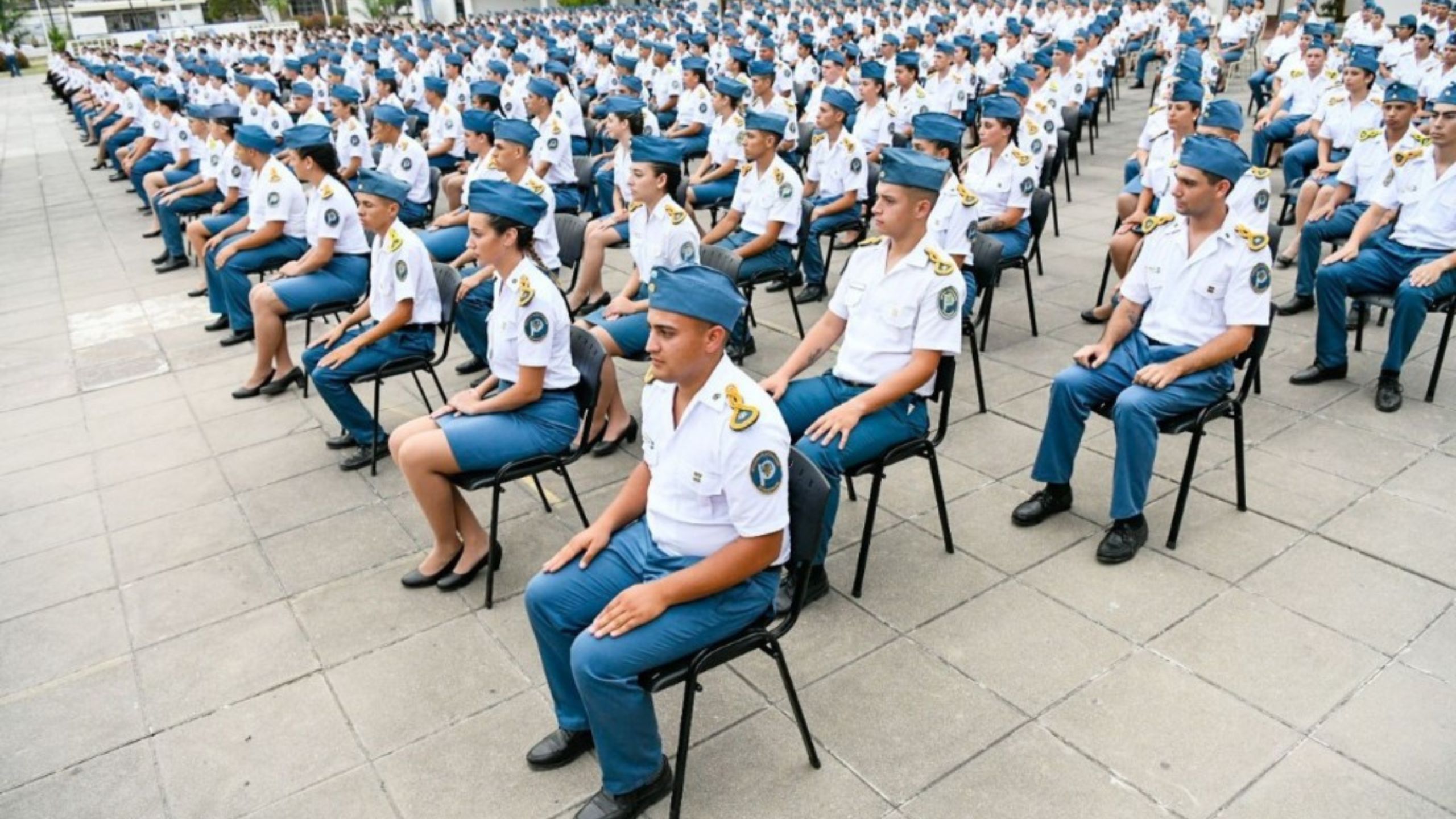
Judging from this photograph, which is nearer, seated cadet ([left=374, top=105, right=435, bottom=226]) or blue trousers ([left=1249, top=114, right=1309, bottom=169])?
seated cadet ([left=374, top=105, right=435, bottom=226])

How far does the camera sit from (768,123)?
602cm

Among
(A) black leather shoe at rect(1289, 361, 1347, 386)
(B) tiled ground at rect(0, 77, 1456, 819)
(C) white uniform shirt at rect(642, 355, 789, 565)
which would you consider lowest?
(B) tiled ground at rect(0, 77, 1456, 819)

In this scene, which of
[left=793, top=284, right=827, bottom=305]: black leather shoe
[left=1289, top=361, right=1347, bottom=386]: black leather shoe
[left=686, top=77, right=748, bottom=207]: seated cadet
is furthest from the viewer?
[left=686, top=77, right=748, bottom=207]: seated cadet

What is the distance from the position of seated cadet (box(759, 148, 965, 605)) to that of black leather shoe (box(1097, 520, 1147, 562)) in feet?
2.87

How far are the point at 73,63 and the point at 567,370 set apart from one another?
2956cm

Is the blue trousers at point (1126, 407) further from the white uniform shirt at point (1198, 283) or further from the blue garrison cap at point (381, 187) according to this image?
the blue garrison cap at point (381, 187)

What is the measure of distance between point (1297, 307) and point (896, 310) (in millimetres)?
4028

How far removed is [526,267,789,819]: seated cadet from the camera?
2.58 metres

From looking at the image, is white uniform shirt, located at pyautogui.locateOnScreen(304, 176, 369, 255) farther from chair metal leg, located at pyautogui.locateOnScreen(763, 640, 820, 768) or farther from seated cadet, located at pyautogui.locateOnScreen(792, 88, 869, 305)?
chair metal leg, located at pyautogui.locateOnScreen(763, 640, 820, 768)

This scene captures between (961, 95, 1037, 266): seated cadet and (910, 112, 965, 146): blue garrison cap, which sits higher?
(910, 112, 965, 146): blue garrison cap

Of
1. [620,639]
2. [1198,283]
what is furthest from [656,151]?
[620,639]

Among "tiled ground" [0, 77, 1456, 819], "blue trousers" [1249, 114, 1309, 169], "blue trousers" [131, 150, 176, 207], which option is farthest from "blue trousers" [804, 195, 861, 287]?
"blue trousers" [131, 150, 176, 207]

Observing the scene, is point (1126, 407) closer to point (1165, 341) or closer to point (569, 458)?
point (1165, 341)

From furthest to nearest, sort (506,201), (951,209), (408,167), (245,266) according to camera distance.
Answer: (408,167), (245,266), (951,209), (506,201)
